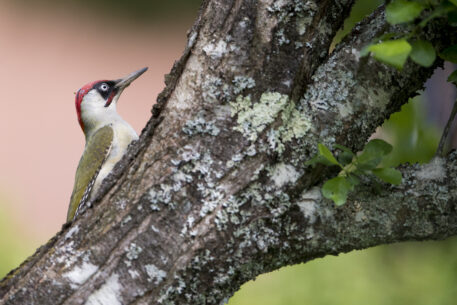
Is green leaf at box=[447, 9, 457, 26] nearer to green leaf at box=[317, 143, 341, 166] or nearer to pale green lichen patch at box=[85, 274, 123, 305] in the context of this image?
green leaf at box=[317, 143, 341, 166]

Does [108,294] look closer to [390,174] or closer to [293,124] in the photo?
[293,124]

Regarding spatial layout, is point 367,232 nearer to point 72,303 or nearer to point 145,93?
point 72,303

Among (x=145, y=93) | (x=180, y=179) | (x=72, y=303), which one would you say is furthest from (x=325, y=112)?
(x=145, y=93)

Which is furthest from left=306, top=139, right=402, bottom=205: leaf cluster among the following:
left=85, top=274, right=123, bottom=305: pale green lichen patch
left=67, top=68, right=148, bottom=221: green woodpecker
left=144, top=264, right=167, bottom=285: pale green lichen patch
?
left=67, top=68, right=148, bottom=221: green woodpecker

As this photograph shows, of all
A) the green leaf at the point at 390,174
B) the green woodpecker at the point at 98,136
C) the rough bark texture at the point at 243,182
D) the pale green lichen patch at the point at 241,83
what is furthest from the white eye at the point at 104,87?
the green leaf at the point at 390,174

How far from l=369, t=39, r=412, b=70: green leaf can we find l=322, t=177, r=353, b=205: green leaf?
0.32 meters

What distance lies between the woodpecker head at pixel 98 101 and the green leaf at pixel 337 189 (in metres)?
2.60

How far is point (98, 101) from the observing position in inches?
154

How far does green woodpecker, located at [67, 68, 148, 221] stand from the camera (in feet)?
10.6

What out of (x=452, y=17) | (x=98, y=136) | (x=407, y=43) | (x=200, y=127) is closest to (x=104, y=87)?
(x=98, y=136)

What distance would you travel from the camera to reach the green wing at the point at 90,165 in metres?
3.15

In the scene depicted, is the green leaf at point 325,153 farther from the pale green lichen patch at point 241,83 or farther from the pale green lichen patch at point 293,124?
the pale green lichen patch at point 241,83

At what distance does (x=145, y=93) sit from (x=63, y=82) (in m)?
0.67

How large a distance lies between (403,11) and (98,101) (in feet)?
9.43
